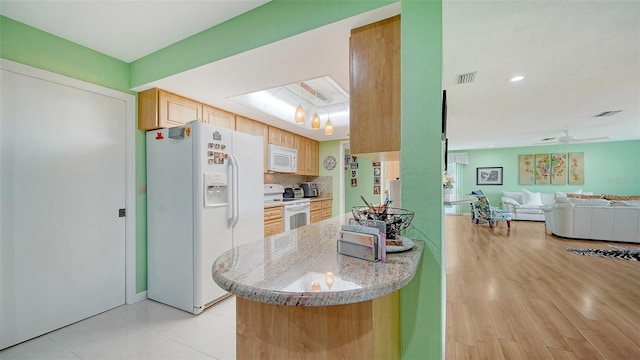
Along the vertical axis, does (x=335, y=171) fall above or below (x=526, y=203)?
above

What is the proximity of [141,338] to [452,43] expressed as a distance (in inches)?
135

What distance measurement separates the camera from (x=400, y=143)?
4.14ft

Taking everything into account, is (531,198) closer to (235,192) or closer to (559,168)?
(559,168)

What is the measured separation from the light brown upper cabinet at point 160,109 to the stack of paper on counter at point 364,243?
7.75 feet

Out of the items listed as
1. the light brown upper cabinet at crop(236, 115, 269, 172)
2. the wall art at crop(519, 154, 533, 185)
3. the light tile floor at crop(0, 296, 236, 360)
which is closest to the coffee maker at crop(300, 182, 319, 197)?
the light brown upper cabinet at crop(236, 115, 269, 172)

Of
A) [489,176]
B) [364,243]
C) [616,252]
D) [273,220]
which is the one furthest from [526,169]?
[364,243]

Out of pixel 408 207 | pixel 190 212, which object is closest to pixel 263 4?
pixel 408 207

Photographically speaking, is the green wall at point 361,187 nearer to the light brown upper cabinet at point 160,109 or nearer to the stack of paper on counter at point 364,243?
the light brown upper cabinet at point 160,109

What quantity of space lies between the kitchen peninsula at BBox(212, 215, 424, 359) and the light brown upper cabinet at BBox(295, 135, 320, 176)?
3.76 meters

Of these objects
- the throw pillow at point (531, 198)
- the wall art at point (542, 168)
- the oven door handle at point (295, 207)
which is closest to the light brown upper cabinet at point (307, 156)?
the oven door handle at point (295, 207)

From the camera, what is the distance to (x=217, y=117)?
302cm

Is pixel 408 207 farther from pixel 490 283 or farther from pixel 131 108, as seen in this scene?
pixel 131 108

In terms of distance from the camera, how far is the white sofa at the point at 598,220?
4528 mm

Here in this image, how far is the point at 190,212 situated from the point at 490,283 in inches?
128
